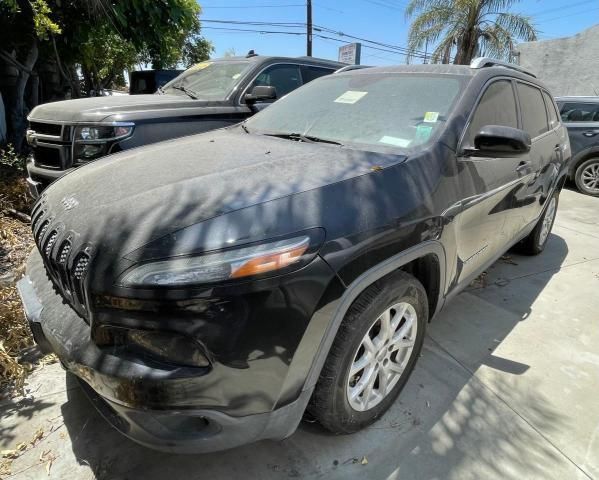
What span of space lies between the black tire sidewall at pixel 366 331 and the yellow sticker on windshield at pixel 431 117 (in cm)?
96

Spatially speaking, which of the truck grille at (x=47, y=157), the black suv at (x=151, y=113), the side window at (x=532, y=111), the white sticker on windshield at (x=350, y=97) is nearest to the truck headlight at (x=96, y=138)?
the black suv at (x=151, y=113)

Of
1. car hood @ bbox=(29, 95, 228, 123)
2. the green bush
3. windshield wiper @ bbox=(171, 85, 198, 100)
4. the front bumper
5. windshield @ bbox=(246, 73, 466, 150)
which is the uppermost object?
windshield @ bbox=(246, 73, 466, 150)

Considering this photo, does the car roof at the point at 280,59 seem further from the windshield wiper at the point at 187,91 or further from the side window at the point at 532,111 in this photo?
the side window at the point at 532,111

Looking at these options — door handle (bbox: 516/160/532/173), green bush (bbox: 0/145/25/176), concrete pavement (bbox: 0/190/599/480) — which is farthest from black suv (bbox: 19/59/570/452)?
green bush (bbox: 0/145/25/176)

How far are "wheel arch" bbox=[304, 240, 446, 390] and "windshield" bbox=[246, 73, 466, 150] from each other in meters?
0.60

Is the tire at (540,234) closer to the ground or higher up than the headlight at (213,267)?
closer to the ground

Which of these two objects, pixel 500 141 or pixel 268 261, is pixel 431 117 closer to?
pixel 500 141

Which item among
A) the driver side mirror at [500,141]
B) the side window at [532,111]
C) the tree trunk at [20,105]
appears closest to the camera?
the driver side mirror at [500,141]

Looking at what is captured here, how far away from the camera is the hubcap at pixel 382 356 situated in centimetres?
195

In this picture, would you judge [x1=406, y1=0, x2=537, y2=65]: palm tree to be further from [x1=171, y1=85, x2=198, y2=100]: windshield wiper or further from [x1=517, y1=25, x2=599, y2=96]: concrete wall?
[x1=171, y1=85, x2=198, y2=100]: windshield wiper

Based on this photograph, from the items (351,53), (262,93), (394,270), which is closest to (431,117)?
(394,270)

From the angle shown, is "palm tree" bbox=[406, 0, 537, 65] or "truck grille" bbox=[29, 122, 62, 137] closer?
"truck grille" bbox=[29, 122, 62, 137]

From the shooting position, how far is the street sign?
1345 centimetres

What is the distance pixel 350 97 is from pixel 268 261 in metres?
1.79
